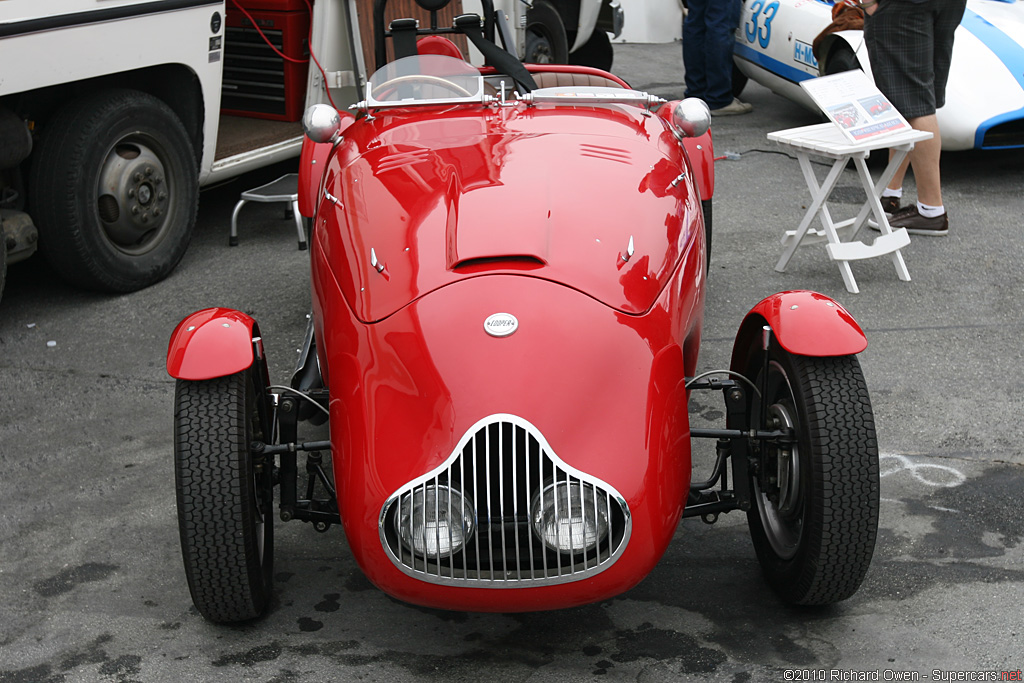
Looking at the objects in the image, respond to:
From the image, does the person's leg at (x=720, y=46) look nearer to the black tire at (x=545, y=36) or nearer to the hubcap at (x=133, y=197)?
the black tire at (x=545, y=36)

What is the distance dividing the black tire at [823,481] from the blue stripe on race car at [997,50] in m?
4.85

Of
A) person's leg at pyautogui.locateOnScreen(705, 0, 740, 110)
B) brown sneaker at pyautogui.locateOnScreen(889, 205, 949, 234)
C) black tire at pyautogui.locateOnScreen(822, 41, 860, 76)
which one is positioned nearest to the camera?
brown sneaker at pyautogui.locateOnScreen(889, 205, 949, 234)

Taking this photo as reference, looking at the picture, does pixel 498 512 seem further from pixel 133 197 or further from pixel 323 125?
pixel 133 197

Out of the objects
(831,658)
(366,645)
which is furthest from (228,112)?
(831,658)

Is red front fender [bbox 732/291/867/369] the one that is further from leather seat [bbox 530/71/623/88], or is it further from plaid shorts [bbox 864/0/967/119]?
plaid shorts [bbox 864/0/967/119]

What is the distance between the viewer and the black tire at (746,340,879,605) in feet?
8.95

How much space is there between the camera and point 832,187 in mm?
5648

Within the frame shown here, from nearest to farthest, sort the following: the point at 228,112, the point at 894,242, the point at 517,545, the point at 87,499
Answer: the point at 517,545 < the point at 87,499 < the point at 894,242 < the point at 228,112

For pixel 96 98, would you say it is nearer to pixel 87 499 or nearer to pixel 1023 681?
pixel 87 499

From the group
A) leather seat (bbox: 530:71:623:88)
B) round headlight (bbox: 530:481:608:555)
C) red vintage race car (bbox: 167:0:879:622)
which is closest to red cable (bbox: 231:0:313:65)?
leather seat (bbox: 530:71:623:88)

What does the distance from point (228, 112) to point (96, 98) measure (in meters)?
1.98

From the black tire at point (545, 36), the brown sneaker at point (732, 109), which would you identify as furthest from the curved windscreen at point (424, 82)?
the brown sneaker at point (732, 109)

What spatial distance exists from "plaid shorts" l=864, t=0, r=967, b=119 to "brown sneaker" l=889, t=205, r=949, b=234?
0.59 metres

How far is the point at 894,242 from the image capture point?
221 inches
